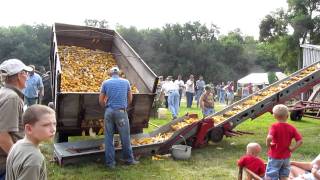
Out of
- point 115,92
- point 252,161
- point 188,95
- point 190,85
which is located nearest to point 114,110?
point 115,92

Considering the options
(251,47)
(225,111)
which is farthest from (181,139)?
(251,47)

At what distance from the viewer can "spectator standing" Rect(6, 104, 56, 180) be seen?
268cm

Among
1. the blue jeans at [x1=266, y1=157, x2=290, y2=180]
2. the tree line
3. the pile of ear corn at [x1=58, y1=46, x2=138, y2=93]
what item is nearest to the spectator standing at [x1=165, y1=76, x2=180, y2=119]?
the pile of ear corn at [x1=58, y1=46, x2=138, y2=93]

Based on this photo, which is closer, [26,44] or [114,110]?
[114,110]

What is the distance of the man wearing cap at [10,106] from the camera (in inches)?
138

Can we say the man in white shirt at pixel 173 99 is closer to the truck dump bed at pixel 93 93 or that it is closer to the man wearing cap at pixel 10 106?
the truck dump bed at pixel 93 93

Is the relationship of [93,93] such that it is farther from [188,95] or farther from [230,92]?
[230,92]

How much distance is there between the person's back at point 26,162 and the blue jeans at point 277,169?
11.9ft

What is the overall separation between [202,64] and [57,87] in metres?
58.1

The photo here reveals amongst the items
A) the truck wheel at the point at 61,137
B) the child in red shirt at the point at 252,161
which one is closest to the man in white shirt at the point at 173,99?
the truck wheel at the point at 61,137

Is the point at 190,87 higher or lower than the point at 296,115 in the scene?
higher

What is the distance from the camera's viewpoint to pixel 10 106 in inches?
138

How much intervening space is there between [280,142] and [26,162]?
3.91m

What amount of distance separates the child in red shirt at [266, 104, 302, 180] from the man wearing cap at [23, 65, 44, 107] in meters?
8.41
